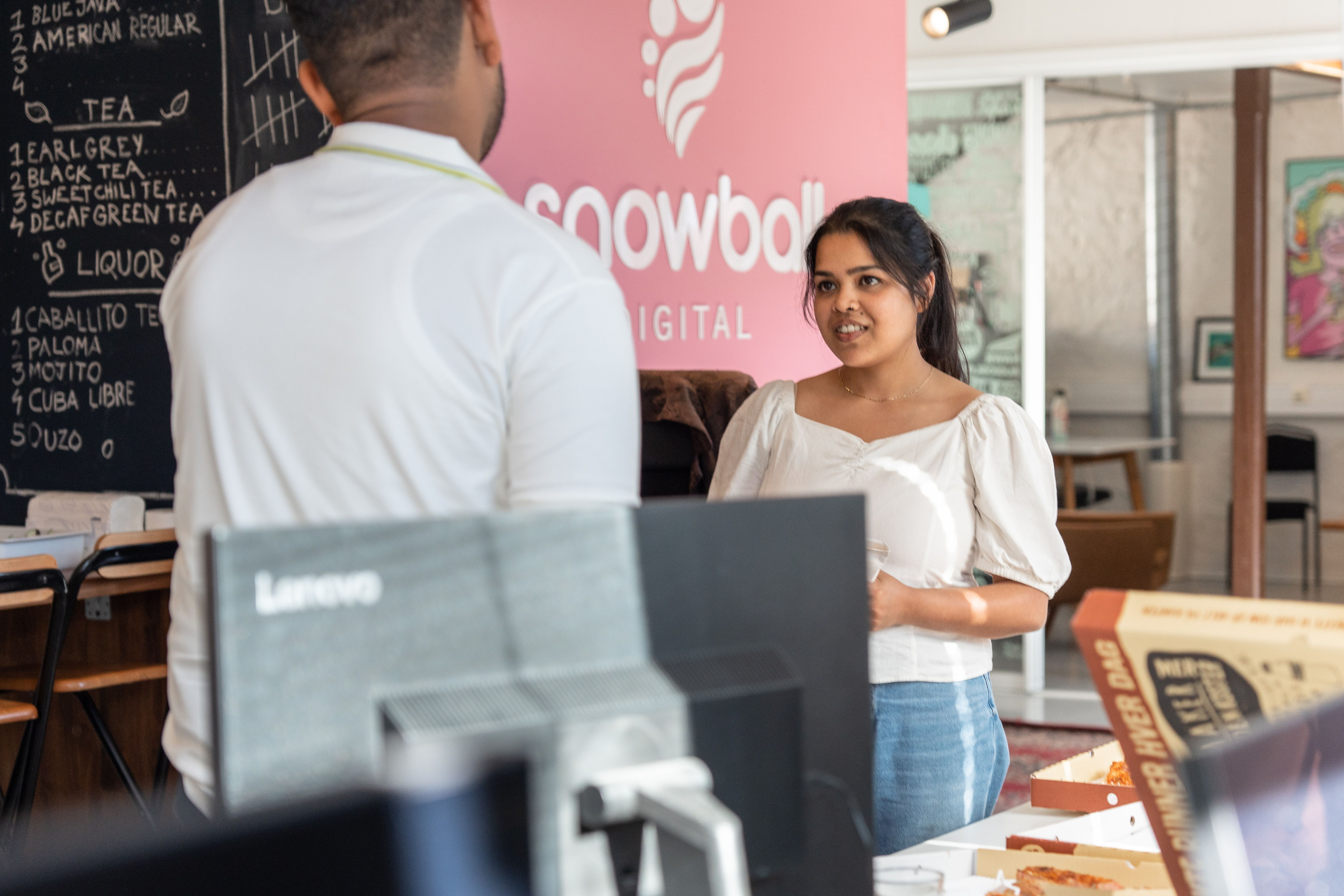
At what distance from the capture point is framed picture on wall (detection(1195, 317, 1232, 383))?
8820mm

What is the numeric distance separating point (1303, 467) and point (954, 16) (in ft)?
15.5

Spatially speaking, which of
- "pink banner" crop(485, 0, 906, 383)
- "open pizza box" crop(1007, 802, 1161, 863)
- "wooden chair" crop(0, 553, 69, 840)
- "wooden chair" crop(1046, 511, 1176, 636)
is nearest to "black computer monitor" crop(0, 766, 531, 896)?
"open pizza box" crop(1007, 802, 1161, 863)

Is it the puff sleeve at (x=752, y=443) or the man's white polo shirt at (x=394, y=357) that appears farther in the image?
the puff sleeve at (x=752, y=443)

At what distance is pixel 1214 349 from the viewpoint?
29.1 ft

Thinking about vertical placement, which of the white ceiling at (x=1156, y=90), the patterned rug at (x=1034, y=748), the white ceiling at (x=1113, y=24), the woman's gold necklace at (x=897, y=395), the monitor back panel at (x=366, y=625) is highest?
the white ceiling at (x=1156, y=90)

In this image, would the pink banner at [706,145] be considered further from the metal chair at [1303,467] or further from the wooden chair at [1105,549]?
the metal chair at [1303,467]

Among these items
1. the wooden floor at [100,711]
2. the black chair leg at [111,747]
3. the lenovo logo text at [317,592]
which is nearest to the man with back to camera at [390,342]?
the lenovo logo text at [317,592]

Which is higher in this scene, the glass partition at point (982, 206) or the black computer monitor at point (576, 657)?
the glass partition at point (982, 206)

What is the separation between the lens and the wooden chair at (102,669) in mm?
3252

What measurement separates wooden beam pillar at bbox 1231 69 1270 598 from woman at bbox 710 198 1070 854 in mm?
3862

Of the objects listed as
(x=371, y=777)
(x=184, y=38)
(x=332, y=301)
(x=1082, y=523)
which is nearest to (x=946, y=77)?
(x=1082, y=523)

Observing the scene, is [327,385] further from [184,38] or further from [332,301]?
[184,38]

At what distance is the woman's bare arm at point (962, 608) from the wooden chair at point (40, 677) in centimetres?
214

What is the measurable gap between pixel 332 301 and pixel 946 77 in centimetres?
494
